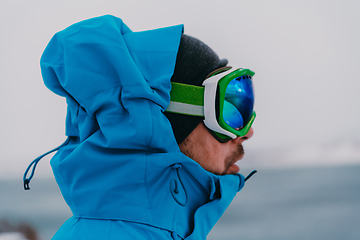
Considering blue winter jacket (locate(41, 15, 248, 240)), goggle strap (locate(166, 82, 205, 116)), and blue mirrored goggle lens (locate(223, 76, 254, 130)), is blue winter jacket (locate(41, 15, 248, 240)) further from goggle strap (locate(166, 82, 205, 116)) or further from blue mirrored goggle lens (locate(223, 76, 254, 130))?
blue mirrored goggle lens (locate(223, 76, 254, 130))

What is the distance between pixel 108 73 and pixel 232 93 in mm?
300

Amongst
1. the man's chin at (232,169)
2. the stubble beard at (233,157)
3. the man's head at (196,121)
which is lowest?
the man's chin at (232,169)

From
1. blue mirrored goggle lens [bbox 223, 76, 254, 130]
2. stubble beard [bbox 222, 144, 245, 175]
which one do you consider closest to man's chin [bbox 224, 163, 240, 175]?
stubble beard [bbox 222, 144, 245, 175]

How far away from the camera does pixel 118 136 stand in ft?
1.92

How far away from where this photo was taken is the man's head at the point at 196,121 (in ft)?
2.27

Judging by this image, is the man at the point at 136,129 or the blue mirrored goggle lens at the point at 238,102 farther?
the blue mirrored goggle lens at the point at 238,102

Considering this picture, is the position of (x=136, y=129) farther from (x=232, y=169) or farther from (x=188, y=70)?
(x=232, y=169)

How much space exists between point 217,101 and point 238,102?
2.6 inches

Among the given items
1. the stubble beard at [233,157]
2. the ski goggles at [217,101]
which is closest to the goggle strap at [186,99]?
the ski goggles at [217,101]

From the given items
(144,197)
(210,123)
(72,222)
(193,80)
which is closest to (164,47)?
(193,80)

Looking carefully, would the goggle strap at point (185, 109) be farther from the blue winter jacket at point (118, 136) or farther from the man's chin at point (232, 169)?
the man's chin at point (232, 169)

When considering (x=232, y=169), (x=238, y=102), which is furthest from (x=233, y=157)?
(x=238, y=102)

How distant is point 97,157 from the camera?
62cm

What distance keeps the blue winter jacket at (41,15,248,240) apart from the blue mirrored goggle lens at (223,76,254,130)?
0.50 feet
